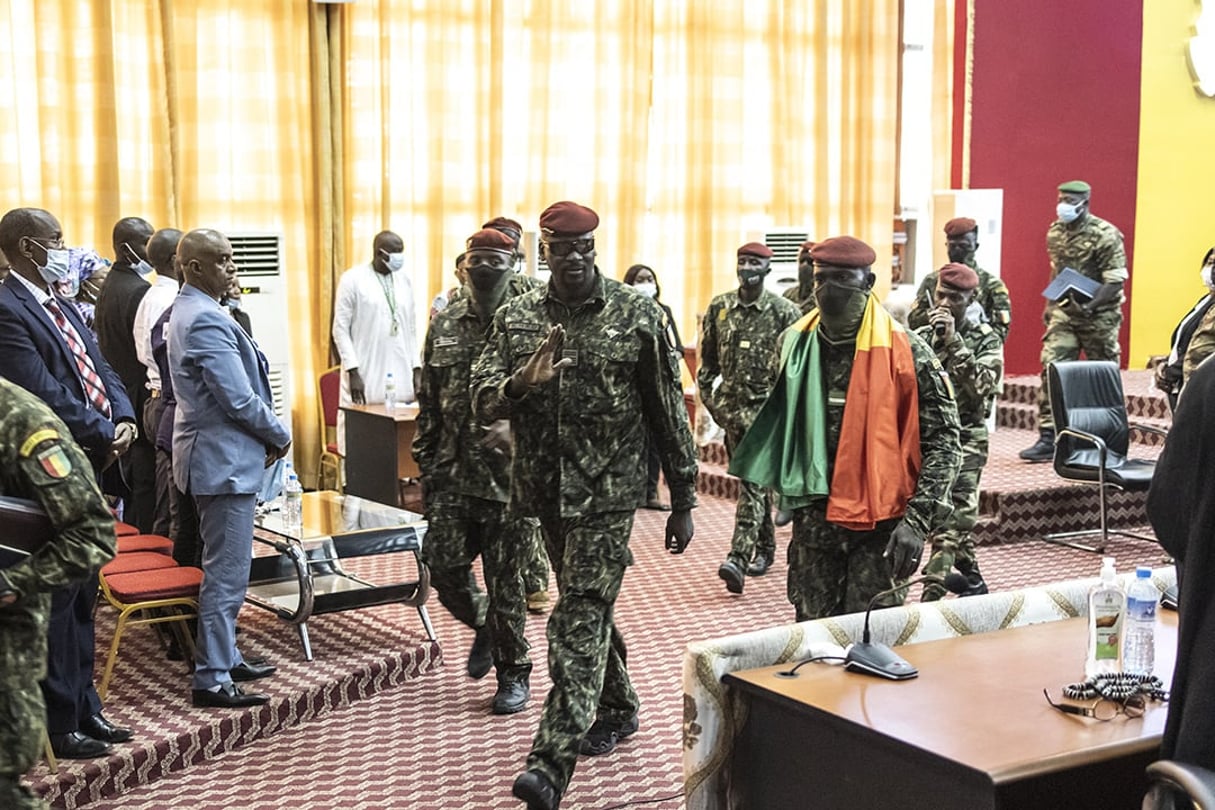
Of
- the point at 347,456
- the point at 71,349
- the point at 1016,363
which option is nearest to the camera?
the point at 71,349

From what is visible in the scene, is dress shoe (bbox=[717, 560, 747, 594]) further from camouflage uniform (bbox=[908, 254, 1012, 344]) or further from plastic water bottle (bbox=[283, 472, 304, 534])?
plastic water bottle (bbox=[283, 472, 304, 534])

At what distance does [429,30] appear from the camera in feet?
34.8

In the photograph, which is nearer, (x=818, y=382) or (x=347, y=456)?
(x=818, y=382)

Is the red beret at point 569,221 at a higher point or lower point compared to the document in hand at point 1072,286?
higher

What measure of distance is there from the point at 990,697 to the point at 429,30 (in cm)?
842

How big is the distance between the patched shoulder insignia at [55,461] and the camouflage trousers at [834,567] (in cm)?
223

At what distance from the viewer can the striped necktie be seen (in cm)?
481

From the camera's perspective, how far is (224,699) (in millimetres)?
5074

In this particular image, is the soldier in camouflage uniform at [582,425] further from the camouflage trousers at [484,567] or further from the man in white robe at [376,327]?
the man in white robe at [376,327]

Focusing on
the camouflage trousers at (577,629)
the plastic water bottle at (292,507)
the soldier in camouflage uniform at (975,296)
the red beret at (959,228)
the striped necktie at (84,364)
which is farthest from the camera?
the red beret at (959,228)

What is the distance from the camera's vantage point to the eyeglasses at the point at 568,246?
168 inches

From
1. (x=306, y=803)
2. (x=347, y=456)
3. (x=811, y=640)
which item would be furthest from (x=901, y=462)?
(x=347, y=456)

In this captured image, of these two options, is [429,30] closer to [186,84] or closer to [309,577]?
[186,84]

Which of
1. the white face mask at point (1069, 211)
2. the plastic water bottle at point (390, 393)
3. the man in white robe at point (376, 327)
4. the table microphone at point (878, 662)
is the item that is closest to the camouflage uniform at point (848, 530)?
the table microphone at point (878, 662)
